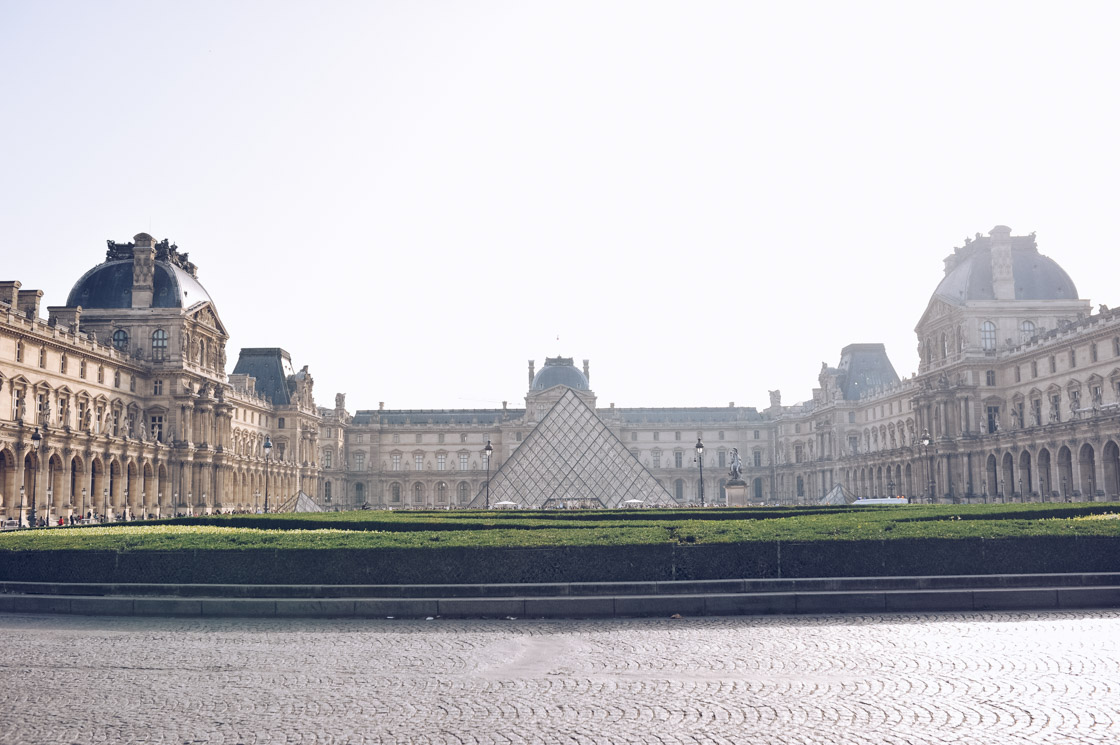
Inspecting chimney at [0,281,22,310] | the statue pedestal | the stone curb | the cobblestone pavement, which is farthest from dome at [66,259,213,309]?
the stone curb

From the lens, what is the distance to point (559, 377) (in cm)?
8706

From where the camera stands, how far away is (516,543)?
42.2ft

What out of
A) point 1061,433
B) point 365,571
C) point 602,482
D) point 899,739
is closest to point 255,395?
point 602,482

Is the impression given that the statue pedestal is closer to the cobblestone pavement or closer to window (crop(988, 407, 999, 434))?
window (crop(988, 407, 999, 434))

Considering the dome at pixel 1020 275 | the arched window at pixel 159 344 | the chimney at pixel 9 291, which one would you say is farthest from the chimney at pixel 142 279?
the dome at pixel 1020 275

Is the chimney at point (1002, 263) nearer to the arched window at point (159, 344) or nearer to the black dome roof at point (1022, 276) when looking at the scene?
the black dome roof at point (1022, 276)

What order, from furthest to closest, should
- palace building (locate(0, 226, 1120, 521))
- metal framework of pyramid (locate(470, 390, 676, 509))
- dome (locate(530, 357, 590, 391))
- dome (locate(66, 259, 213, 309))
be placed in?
dome (locate(530, 357, 590, 391)) < dome (locate(66, 259, 213, 309)) < metal framework of pyramid (locate(470, 390, 676, 509)) < palace building (locate(0, 226, 1120, 521))

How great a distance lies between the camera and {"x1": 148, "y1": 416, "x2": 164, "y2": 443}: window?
2014 inches

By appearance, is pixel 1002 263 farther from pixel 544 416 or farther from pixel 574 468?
pixel 544 416

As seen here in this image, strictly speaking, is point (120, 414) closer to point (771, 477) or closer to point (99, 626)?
point (99, 626)

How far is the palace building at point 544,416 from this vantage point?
40.6m

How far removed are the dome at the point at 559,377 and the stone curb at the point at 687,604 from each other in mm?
73672

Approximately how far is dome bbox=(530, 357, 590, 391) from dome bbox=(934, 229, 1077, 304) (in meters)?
38.5

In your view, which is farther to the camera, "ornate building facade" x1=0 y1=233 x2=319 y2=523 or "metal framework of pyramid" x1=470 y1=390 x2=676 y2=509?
"metal framework of pyramid" x1=470 y1=390 x2=676 y2=509
